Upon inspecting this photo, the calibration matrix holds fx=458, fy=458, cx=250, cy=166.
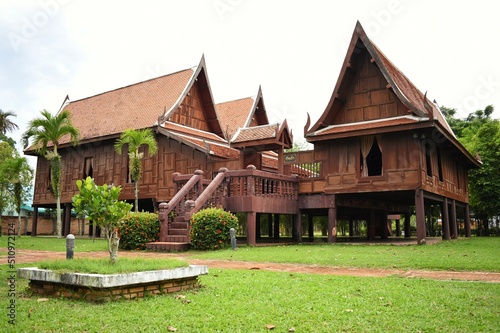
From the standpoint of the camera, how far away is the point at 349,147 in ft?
55.0

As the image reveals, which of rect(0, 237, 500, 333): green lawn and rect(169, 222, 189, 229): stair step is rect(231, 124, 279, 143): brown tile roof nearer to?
rect(169, 222, 189, 229): stair step

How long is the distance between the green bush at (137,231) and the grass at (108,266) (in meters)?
7.57

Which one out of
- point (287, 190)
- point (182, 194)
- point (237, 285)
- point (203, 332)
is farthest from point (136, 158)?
point (203, 332)

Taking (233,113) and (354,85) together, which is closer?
(354,85)

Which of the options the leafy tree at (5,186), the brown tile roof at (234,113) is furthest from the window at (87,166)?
the brown tile roof at (234,113)

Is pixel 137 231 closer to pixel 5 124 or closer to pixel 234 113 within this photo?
pixel 234 113

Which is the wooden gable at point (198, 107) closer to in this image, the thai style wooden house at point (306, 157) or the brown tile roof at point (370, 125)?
the thai style wooden house at point (306, 157)

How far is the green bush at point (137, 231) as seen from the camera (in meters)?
13.8

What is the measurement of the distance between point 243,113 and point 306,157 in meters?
11.1

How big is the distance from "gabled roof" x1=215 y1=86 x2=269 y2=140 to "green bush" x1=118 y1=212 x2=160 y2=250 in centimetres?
1293

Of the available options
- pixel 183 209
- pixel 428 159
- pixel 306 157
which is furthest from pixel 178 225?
pixel 428 159

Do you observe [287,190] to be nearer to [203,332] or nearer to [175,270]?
[175,270]

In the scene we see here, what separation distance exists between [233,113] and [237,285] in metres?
22.9

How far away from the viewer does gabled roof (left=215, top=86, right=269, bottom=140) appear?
27.3 metres
